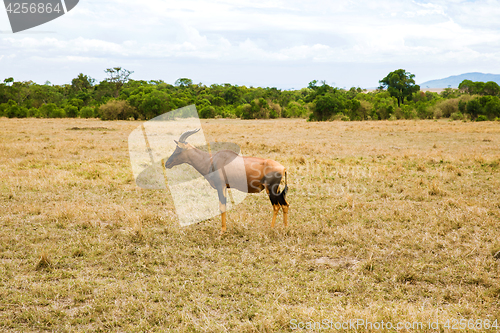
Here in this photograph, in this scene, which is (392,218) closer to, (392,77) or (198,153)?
(198,153)

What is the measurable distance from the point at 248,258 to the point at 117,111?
46.7 metres

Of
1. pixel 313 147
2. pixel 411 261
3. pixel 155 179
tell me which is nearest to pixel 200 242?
pixel 411 261

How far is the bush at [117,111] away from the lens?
4781 cm

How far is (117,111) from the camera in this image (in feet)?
159

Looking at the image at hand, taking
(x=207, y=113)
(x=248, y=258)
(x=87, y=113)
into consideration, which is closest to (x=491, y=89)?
(x=207, y=113)

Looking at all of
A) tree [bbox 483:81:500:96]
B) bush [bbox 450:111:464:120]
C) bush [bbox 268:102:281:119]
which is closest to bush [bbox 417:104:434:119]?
bush [bbox 450:111:464:120]

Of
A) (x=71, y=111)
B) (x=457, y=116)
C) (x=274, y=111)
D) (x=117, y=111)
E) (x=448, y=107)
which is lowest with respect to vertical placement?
(x=457, y=116)

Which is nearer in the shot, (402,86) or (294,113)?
(294,113)

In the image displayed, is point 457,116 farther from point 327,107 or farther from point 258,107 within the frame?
point 258,107

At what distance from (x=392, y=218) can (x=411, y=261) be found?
227cm

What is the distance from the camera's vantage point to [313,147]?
20266 millimetres

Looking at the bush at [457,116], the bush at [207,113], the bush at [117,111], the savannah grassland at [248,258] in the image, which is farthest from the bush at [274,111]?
the savannah grassland at [248,258]

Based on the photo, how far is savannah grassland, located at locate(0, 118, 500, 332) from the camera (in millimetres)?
4461

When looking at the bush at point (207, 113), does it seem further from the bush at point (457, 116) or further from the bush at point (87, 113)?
the bush at point (457, 116)
